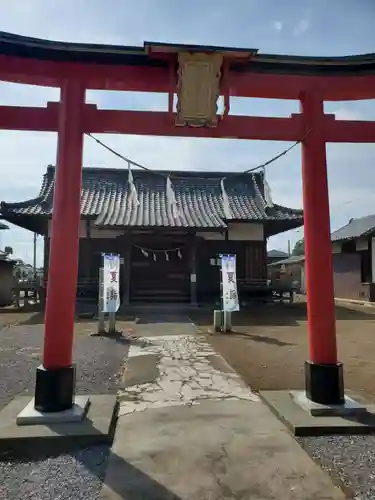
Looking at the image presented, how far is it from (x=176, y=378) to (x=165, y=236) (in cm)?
1106

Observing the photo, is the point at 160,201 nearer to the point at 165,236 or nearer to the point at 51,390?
the point at 165,236

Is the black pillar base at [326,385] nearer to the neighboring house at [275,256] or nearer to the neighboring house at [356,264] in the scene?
the neighboring house at [356,264]

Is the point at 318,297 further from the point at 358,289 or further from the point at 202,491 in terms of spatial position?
the point at 358,289

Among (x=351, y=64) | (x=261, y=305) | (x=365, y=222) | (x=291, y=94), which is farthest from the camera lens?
(x=365, y=222)

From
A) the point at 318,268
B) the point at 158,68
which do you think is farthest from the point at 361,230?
the point at 158,68

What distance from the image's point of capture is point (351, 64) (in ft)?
13.9

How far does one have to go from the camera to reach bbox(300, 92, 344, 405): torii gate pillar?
13.8ft

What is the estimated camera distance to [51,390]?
3.90 m

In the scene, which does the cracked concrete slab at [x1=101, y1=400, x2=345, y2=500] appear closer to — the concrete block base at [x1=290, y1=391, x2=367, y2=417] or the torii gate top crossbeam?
the concrete block base at [x1=290, y1=391, x2=367, y2=417]

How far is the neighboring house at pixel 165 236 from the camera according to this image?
1590 centimetres

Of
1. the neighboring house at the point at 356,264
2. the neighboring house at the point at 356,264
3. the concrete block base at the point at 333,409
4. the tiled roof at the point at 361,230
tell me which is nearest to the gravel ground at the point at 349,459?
the concrete block base at the point at 333,409

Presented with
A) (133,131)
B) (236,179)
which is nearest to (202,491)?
(133,131)

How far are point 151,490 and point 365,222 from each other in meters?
24.4

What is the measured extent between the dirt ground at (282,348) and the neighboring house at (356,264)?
6.28m
